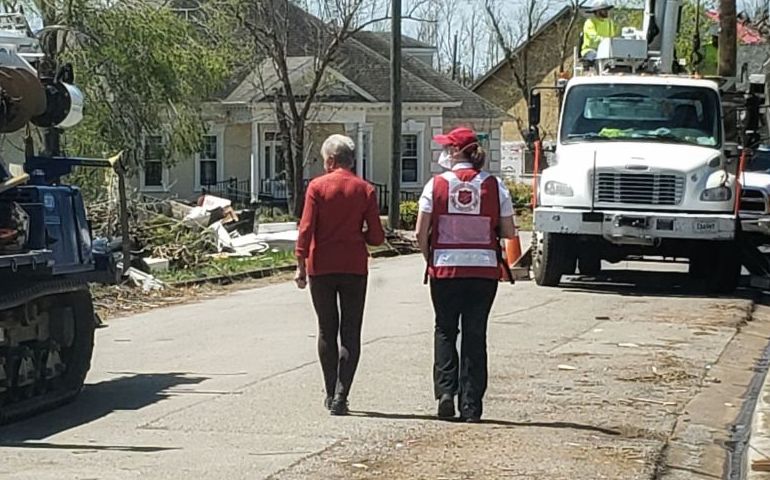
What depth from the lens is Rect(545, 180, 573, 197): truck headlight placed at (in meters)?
18.4

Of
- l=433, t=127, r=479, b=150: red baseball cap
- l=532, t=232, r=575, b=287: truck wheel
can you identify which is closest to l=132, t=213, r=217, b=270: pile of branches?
l=532, t=232, r=575, b=287: truck wheel

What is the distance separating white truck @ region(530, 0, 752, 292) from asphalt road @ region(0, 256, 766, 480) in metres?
1.29

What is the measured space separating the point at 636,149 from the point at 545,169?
4.25ft

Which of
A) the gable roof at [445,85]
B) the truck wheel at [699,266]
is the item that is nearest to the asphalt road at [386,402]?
the truck wheel at [699,266]

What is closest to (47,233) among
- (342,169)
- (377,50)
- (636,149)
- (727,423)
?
(342,169)

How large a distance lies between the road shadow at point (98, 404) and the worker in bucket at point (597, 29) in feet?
36.1

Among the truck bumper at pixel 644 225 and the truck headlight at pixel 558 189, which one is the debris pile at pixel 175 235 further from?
the truck bumper at pixel 644 225

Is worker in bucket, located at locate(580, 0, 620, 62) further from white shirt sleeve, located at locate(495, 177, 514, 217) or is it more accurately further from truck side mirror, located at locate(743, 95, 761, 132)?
white shirt sleeve, located at locate(495, 177, 514, 217)

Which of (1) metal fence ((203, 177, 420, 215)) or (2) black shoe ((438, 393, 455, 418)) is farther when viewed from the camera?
(1) metal fence ((203, 177, 420, 215))

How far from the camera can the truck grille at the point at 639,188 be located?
1814cm

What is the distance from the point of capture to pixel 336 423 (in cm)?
954

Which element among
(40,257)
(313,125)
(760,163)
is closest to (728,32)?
(760,163)

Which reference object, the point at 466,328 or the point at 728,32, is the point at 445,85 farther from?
the point at 466,328

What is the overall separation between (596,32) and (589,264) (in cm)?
343
